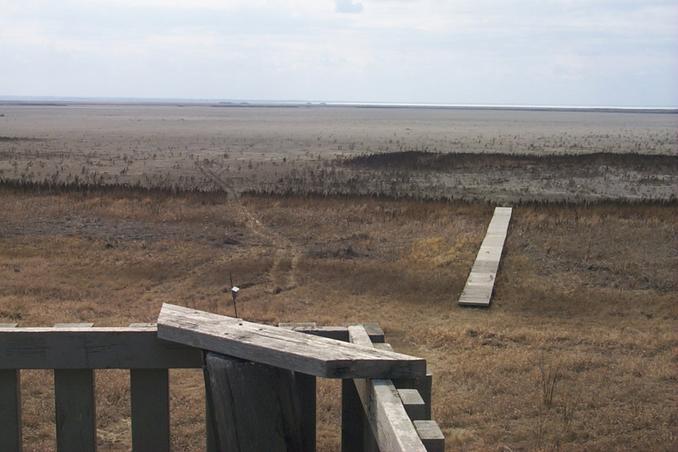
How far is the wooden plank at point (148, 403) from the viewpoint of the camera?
12.9 feet

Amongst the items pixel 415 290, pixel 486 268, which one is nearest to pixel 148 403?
pixel 415 290

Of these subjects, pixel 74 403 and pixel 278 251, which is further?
pixel 278 251

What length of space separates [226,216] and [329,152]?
33.3 metres

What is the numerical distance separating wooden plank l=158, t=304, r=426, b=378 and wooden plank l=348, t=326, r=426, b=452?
0.10 metres

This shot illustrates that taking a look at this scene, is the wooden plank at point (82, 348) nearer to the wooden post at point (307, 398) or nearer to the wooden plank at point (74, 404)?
the wooden plank at point (74, 404)

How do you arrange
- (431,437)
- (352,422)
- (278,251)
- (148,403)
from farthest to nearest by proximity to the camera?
1. (278,251)
2. (352,422)
3. (148,403)
4. (431,437)

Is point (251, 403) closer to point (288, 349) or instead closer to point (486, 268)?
point (288, 349)

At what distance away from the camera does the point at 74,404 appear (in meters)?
3.90

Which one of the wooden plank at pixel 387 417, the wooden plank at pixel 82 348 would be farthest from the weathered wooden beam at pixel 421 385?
the wooden plank at pixel 82 348

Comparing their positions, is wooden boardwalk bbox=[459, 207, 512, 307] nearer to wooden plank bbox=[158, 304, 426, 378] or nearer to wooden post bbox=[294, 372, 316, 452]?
wooden post bbox=[294, 372, 316, 452]

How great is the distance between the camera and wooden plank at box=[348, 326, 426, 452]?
297 centimetres

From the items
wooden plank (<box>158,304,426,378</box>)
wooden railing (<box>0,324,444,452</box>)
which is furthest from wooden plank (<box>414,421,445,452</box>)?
wooden railing (<box>0,324,444,452</box>)

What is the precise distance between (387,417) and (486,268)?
11.1 meters

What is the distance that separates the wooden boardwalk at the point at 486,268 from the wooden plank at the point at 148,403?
8.59 metres
